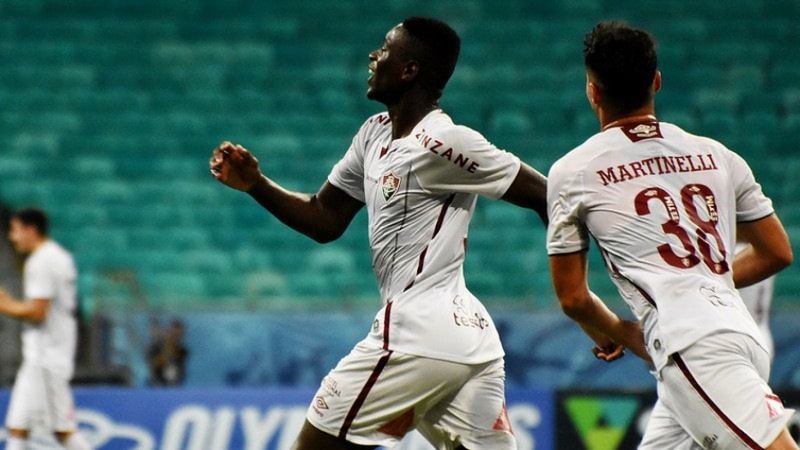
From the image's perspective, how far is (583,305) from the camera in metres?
3.44

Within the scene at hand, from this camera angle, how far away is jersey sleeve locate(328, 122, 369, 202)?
4.29 m

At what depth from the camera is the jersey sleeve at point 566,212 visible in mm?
3404

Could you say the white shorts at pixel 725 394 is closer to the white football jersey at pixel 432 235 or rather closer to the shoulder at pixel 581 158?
the shoulder at pixel 581 158

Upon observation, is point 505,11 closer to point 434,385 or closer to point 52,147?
point 52,147

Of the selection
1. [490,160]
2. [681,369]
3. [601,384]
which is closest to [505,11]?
[601,384]

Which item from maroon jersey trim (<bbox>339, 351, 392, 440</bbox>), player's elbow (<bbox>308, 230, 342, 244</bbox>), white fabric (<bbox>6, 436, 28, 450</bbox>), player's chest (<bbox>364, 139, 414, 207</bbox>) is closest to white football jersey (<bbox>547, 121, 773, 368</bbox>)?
player's chest (<bbox>364, 139, 414, 207</bbox>)

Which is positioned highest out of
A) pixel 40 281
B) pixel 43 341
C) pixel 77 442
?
pixel 40 281

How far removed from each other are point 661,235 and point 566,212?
0.25m

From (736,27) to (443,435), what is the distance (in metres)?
8.35

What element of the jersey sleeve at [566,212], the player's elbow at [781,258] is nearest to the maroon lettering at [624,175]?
the jersey sleeve at [566,212]

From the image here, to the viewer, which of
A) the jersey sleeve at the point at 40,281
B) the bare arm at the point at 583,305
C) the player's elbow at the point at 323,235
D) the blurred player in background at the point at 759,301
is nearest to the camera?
the bare arm at the point at 583,305

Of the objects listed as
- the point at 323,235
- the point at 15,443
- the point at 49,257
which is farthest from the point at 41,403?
the point at 323,235

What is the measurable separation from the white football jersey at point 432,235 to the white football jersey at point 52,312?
15.2ft

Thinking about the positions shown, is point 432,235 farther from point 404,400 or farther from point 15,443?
point 15,443
